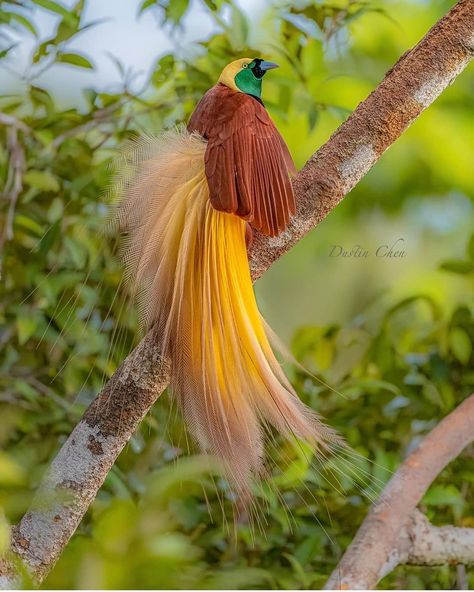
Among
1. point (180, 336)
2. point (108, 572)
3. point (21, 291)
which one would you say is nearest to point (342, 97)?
point (21, 291)

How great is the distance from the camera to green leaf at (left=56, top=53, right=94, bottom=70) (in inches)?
30.4

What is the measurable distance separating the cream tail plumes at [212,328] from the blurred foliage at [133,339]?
163 mm

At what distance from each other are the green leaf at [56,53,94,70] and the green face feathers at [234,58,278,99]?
0.27 m

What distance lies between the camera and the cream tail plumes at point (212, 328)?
0.52 meters

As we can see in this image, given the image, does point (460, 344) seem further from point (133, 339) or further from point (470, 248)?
point (133, 339)

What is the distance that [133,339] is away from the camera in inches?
28.6

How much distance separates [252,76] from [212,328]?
16 cm

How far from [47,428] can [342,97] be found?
48 cm

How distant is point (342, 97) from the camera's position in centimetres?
97

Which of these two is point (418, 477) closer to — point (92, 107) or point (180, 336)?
point (180, 336)

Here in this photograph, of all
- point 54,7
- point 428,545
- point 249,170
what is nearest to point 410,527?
point 428,545
